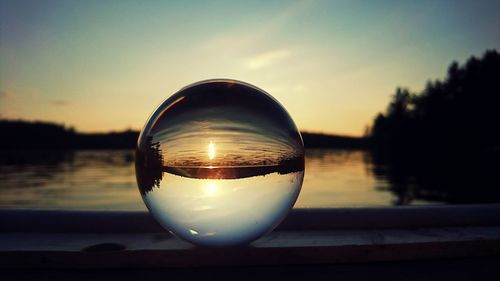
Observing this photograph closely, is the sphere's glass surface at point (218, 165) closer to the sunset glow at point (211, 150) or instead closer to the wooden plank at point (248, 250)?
the sunset glow at point (211, 150)

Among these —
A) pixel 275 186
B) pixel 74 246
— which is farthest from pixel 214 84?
pixel 74 246

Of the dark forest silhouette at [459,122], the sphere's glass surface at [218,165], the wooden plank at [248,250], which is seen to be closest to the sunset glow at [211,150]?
the sphere's glass surface at [218,165]

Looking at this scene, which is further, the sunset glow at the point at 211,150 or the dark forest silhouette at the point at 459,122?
the dark forest silhouette at the point at 459,122

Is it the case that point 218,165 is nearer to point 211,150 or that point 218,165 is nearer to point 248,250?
point 211,150

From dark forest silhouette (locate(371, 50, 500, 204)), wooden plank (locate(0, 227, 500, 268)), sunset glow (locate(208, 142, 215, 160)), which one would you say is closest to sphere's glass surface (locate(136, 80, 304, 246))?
sunset glow (locate(208, 142, 215, 160))

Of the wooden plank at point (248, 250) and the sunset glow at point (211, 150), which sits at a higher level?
the sunset glow at point (211, 150)

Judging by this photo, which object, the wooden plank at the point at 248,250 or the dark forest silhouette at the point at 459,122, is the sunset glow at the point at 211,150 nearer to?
the wooden plank at the point at 248,250

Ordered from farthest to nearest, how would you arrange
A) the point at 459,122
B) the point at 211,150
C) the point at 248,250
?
the point at 459,122 → the point at 248,250 → the point at 211,150

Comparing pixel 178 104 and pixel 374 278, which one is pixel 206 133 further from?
pixel 374 278

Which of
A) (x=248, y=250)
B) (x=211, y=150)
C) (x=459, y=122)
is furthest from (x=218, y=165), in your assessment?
(x=459, y=122)
